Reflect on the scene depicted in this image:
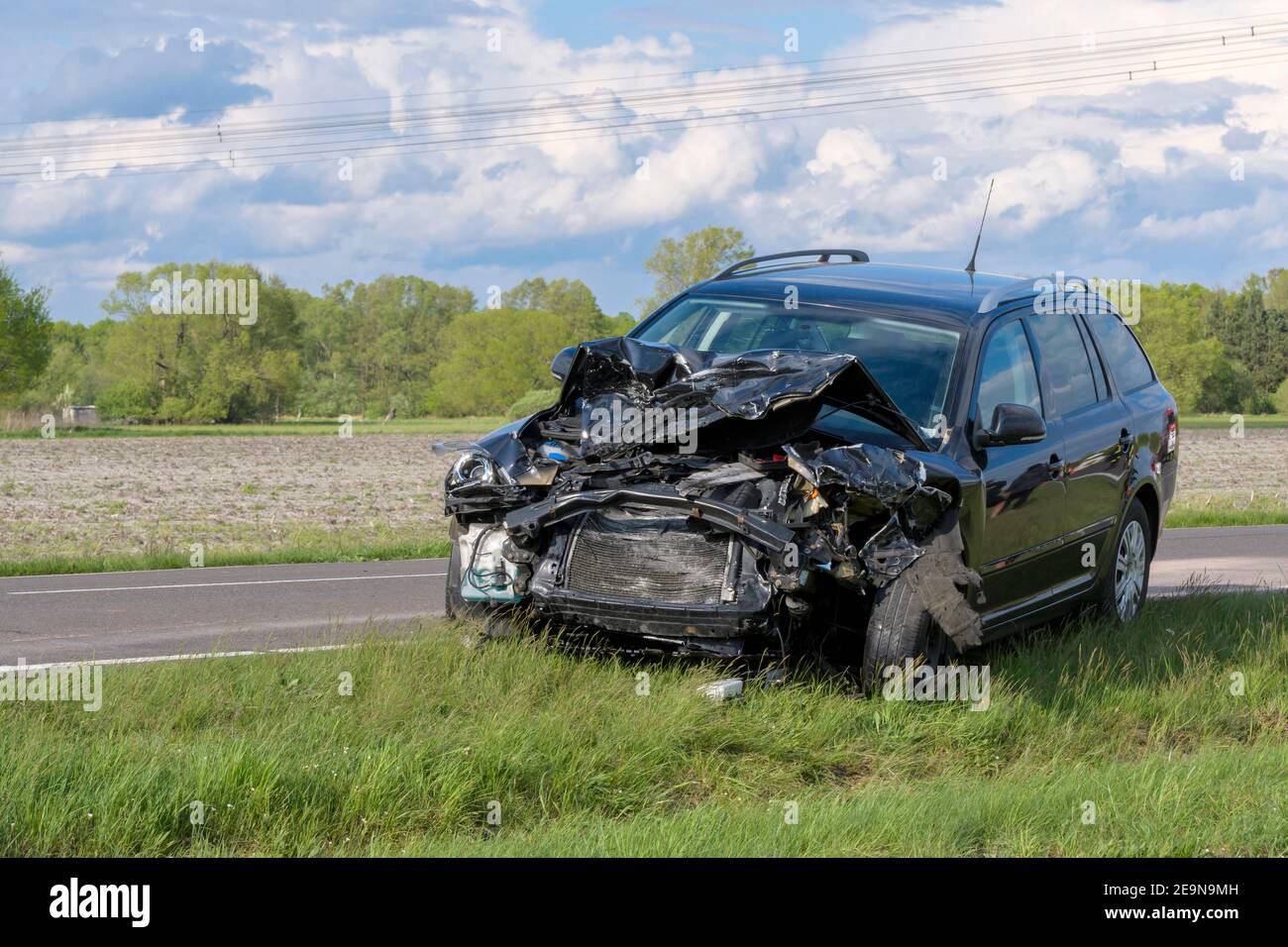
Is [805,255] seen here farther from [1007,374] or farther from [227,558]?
[227,558]

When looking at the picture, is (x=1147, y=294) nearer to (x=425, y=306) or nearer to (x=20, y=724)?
(x=425, y=306)

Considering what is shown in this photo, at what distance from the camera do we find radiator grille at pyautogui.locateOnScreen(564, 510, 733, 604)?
6.27m

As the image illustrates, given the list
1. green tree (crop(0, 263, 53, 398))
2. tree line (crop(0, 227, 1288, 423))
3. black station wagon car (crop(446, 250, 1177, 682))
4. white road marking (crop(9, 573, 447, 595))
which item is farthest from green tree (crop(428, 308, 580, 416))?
black station wagon car (crop(446, 250, 1177, 682))

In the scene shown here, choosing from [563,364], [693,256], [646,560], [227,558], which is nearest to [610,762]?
[646,560]

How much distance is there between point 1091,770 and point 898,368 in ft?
7.71

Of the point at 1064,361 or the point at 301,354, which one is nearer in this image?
the point at 1064,361

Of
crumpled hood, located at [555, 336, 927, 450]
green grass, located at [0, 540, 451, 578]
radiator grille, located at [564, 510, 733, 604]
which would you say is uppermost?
crumpled hood, located at [555, 336, 927, 450]

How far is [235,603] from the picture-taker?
11.1 m

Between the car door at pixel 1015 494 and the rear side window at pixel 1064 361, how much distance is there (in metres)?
0.20

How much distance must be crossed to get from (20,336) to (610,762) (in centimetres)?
7445

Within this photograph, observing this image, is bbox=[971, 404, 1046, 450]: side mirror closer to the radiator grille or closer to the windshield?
the windshield

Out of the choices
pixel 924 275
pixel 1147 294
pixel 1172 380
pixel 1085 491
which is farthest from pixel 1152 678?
pixel 1147 294

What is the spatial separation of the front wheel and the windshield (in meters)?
2.16

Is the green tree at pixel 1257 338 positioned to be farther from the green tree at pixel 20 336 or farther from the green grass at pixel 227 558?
the green grass at pixel 227 558
